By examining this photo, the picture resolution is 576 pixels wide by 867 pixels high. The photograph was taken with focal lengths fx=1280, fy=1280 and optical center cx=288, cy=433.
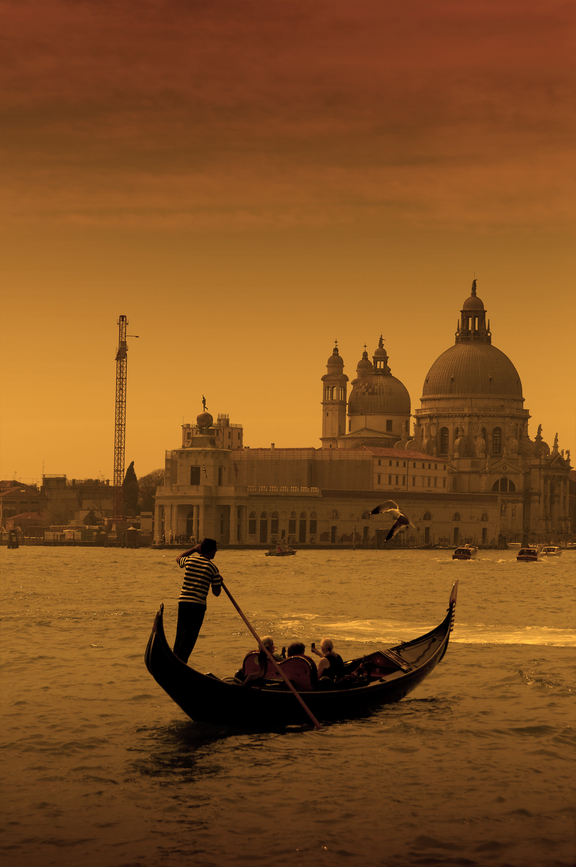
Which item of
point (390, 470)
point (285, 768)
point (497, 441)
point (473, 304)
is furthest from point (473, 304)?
point (285, 768)

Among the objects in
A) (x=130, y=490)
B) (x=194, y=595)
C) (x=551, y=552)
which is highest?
(x=130, y=490)

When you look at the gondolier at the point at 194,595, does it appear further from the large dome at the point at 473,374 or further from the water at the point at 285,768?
the large dome at the point at 473,374

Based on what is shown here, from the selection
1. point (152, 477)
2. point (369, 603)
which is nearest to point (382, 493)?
point (152, 477)

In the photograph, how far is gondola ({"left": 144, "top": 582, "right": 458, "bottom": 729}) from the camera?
16.8 meters

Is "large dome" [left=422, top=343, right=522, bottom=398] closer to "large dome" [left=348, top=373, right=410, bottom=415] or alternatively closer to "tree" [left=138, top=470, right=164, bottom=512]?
"large dome" [left=348, top=373, right=410, bottom=415]

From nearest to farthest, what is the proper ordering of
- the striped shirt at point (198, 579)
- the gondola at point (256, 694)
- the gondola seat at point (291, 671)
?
the gondola at point (256, 694) < the striped shirt at point (198, 579) < the gondola seat at point (291, 671)

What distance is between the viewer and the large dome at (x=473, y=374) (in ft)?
461

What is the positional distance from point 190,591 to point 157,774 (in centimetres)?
289

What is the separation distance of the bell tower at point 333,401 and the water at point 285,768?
105260 mm

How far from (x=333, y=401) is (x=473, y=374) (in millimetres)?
16011

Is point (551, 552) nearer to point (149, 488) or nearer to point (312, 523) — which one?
point (312, 523)

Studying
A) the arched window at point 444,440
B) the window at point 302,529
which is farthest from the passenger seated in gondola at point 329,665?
the arched window at point 444,440

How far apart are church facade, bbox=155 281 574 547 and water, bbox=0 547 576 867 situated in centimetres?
7923

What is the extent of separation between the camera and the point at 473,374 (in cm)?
14038
